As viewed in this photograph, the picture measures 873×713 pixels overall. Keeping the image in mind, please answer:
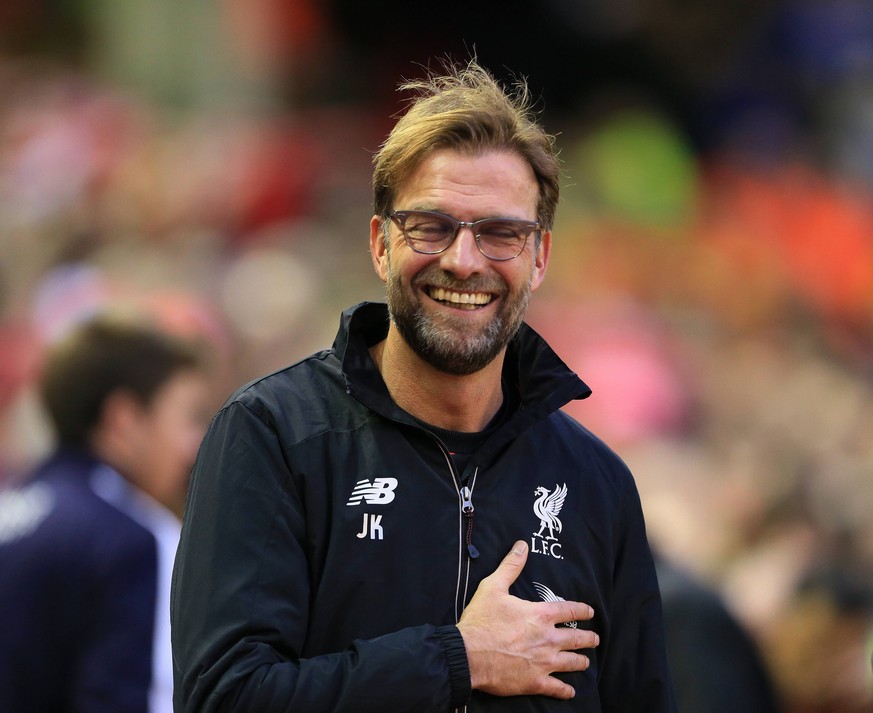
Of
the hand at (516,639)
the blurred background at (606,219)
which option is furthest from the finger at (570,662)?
the blurred background at (606,219)

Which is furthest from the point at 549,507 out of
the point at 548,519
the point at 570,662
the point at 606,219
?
the point at 606,219

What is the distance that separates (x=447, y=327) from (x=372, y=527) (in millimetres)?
461

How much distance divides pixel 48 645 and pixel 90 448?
678 mm

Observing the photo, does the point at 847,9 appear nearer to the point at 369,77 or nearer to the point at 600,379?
the point at 369,77

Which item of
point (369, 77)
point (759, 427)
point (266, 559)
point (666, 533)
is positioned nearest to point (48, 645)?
point (266, 559)

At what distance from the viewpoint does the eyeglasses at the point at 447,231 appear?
304 cm

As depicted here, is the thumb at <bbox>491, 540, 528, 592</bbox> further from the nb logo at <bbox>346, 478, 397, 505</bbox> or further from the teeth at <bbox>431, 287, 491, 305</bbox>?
the teeth at <bbox>431, 287, 491, 305</bbox>

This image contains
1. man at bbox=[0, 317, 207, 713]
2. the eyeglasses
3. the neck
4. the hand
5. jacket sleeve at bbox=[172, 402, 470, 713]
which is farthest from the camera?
man at bbox=[0, 317, 207, 713]

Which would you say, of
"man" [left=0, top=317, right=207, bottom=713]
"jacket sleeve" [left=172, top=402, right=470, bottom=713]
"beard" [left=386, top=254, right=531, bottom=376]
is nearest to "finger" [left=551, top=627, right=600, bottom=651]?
"jacket sleeve" [left=172, top=402, right=470, bottom=713]

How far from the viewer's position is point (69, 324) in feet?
15.9

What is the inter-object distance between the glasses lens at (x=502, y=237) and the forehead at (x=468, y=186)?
0.07ft

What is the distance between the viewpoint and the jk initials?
2.89 m

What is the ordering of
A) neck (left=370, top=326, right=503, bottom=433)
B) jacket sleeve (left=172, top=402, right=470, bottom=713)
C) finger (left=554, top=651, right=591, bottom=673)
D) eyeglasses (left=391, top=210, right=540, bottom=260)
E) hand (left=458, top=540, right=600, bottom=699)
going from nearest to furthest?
jacket sleeve (left=172, top=402, right=470, bottom=713), hand (left=458, top=540, right=600, bottom=699), finger (left=554, top=651, right=591, bottom=673), eyeglasses (left=391, top=210, right=540, bottom=260), neck (left=370, top=326, right=503, bottom=433)

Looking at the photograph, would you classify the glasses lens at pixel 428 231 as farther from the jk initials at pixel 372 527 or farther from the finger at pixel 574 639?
the finger at pixel 574 639
